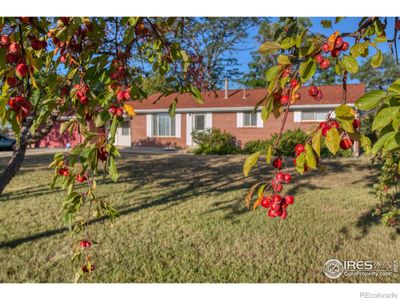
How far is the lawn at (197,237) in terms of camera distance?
334 cm

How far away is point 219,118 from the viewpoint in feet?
58.7

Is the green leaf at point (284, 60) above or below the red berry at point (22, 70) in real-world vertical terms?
above

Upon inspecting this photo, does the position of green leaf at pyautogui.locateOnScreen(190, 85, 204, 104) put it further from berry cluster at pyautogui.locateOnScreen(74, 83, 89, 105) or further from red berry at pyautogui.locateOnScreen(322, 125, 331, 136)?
red berry at pyautogui.locateOnScreen(322, 125, 331, 136)

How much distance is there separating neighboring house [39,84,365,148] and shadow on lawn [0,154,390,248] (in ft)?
15.8

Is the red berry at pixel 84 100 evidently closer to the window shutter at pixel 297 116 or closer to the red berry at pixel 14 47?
the red berry at pixel 14 47

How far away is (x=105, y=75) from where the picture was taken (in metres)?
1.51

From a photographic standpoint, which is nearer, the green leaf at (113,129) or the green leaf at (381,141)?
the green leaf at (381,141)

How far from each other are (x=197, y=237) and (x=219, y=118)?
13.9 metres

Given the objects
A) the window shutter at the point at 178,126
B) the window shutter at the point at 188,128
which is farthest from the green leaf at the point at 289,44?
the window shutter at the point at 178,126

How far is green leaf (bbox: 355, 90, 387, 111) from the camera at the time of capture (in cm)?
103

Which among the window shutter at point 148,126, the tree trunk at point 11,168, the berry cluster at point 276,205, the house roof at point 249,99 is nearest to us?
the berry cluster at point 276,205

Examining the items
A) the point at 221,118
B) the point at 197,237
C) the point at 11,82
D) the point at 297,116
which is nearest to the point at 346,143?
the point at 11,82

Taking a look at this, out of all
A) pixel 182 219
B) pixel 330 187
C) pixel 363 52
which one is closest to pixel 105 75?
pixel 363 52

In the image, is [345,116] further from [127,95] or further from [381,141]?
[127,95]
